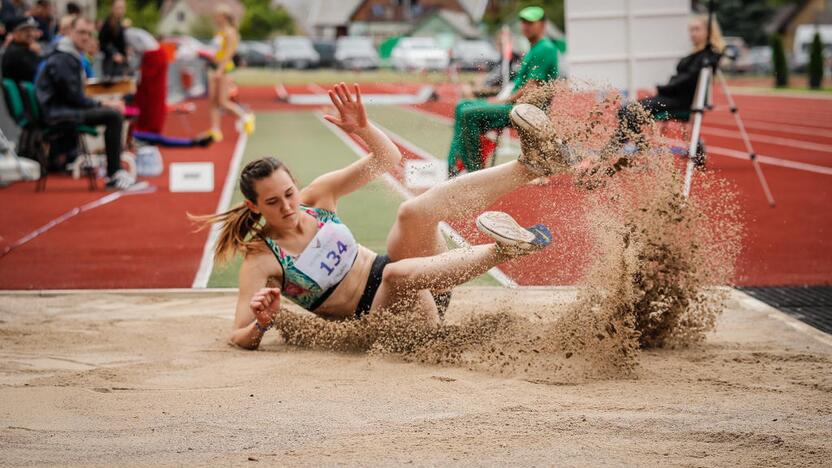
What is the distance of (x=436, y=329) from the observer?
5121 mm

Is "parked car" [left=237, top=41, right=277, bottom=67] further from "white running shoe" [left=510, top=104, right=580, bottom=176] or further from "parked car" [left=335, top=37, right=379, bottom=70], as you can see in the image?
"white running shoe" [left=510, top=104, right=580, bottom=176]

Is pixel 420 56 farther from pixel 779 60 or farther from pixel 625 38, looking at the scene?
pixel 625 38

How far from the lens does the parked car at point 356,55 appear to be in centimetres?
5166

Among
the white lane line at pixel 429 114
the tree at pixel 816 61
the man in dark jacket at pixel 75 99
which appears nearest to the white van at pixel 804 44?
the tree at pixel 816 61

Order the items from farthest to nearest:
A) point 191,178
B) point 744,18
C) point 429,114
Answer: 1. point 744,18
2. point 429,114
3. point 191,178

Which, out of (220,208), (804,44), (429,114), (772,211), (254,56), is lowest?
(804,44)

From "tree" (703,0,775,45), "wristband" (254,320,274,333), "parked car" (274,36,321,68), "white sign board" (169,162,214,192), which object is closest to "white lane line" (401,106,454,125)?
"white sign board" (169,162,214,192)

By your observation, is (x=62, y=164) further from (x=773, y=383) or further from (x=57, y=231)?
(x=773, y=383)

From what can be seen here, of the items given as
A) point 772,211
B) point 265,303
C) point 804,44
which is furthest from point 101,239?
point 804,44

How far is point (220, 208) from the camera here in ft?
34.3

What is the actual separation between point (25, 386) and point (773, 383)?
3.15 metres

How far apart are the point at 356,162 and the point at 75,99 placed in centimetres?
699

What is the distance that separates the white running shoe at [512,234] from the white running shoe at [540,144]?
1.12 ft

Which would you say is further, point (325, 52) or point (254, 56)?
point (254, 56)
